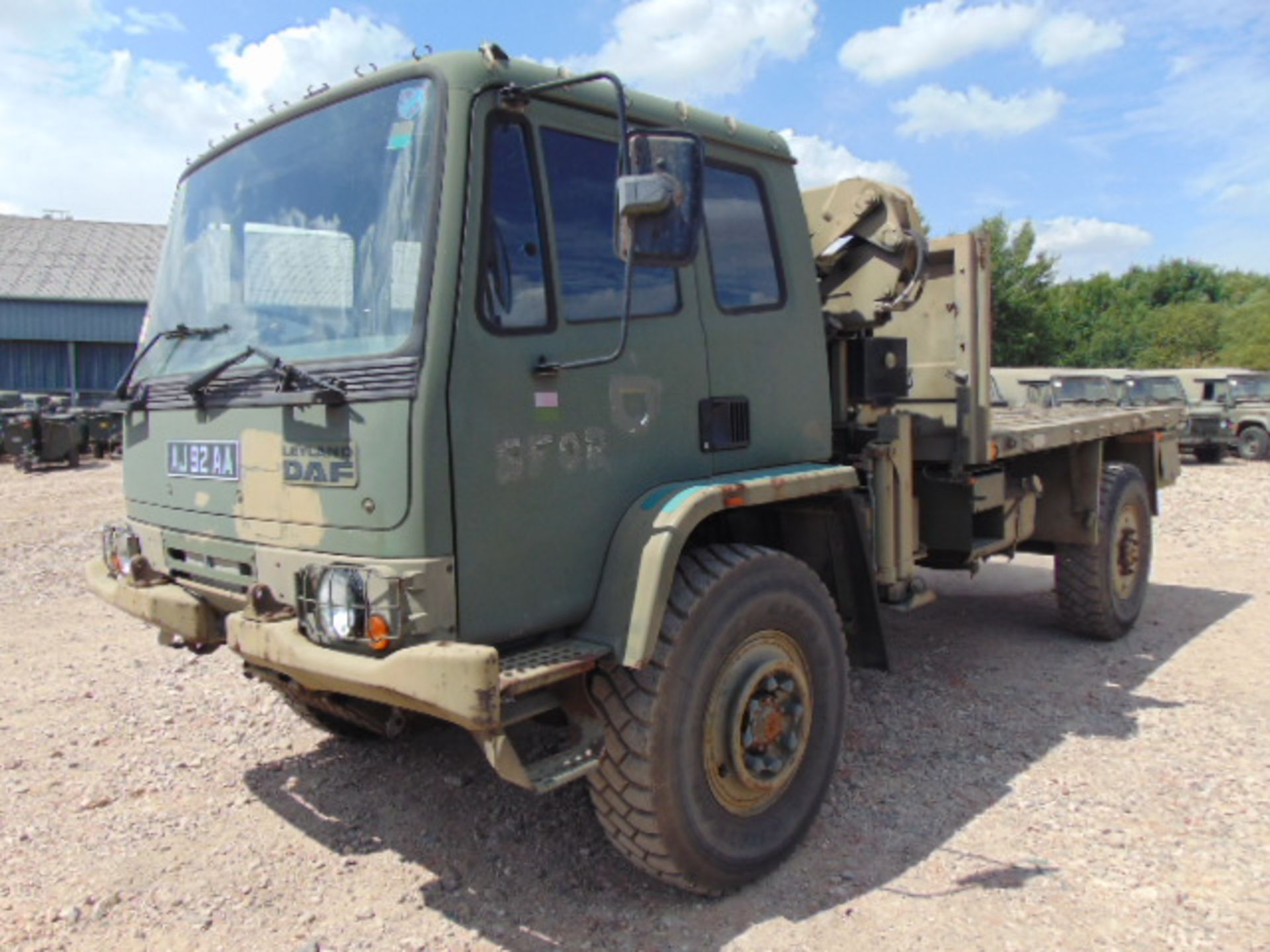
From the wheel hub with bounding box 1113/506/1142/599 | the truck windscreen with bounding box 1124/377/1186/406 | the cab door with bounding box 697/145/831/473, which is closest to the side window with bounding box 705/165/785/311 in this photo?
the cab door with bounding box 697/145/831/473

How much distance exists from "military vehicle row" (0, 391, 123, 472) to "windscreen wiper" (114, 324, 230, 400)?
51.1ft

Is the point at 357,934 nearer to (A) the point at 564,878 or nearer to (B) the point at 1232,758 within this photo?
(A) the point at 564,878

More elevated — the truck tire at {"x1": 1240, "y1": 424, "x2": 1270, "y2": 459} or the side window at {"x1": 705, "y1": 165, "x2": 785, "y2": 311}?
the side window at {"x1": 705, "y1": 165, "x2": 785, "y2": 311}

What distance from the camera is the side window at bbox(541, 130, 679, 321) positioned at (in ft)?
10.1

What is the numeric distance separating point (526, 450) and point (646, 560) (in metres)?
0.50

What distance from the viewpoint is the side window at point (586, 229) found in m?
3.08

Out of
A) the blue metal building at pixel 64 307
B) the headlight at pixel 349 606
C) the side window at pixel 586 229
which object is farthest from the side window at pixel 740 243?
the blue metal building at pixel 64 307

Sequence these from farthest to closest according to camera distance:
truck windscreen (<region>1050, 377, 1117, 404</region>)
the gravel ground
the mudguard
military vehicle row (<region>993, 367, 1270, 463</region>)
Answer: military vehicle row (<region>993, 367, 1270, 463</region>), truck windscreen (<region>1050, 377, 1117, 404</region>), the gravel ground, the mudguard

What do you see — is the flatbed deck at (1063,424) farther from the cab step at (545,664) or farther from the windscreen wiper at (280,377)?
the windscreen wiper at (280,377)

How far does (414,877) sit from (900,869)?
1.74 metres

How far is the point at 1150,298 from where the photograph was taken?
55594 mm

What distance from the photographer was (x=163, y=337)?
12.2ft

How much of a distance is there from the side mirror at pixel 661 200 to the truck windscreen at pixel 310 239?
0.57m

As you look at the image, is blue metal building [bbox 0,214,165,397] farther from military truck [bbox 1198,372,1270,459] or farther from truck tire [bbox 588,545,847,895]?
truck tire [bbox 588,545,847,895]
